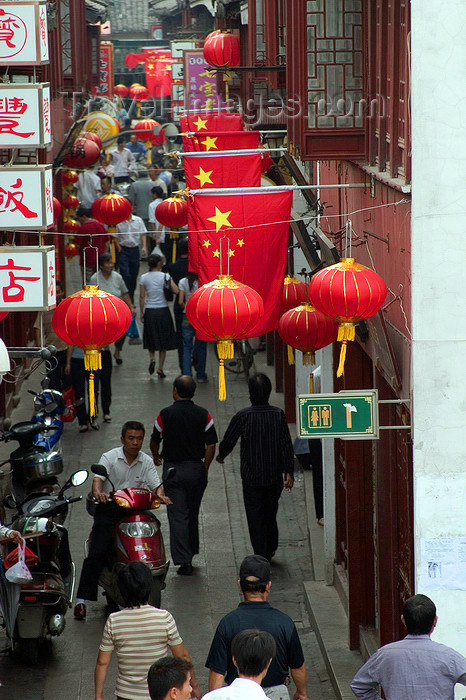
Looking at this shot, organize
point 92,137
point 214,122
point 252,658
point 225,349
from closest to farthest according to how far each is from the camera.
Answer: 1. point 252,658
2. point 225,349
3. point 214,122
4. point 92,137

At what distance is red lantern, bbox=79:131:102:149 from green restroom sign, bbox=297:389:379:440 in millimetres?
19573

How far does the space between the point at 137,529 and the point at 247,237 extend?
2718 mm

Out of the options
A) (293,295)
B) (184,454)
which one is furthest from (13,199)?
(184,454)

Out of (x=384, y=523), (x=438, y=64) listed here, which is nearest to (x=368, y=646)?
(x=384, y=523)

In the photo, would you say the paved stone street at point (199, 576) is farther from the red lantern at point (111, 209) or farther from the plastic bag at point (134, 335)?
the red lantern at point (111, 209)

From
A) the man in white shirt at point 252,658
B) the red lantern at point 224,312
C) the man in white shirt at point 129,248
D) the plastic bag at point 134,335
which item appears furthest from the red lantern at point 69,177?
the man in white shirt at point 252,658

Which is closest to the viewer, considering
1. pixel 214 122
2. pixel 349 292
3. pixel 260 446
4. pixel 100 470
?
pixel 349 292

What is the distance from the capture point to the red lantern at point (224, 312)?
8.99m

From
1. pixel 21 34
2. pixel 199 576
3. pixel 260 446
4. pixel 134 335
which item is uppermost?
pixel 21 34

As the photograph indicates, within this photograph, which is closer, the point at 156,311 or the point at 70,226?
the point at 156,311

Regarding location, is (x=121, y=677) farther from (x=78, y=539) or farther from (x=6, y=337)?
(x=6, y=337)

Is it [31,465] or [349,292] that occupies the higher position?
[349,292]

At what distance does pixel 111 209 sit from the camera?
75.2 ft

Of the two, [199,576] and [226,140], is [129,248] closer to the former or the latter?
[226,140]
